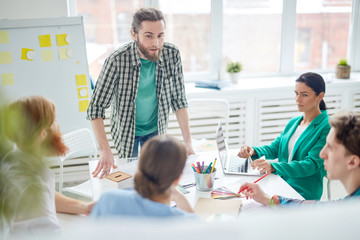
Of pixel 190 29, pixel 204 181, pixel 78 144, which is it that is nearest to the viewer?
pixel 204 181

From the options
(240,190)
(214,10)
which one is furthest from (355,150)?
(214,10)

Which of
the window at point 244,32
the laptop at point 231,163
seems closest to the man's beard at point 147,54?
the laptop at point 231,163

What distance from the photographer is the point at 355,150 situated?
1.12 m

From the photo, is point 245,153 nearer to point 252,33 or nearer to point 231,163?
point 231,163

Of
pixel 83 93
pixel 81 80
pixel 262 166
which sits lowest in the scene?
pixel 262 166

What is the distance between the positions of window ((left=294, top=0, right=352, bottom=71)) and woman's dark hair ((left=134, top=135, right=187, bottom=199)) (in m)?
3.16

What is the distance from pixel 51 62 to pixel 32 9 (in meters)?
0.48

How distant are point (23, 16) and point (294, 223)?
121 inches

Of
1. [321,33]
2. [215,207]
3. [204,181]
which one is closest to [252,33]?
[321,33]

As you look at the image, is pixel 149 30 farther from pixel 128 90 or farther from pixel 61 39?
pixel 61 39

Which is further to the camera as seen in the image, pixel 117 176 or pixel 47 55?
pixel 47 55

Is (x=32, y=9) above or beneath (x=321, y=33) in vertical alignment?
above

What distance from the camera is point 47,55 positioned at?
2.79 metres

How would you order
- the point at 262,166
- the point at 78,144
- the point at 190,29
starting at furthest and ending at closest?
the point at 190,29, the point at 78,144, the point at 262,166
